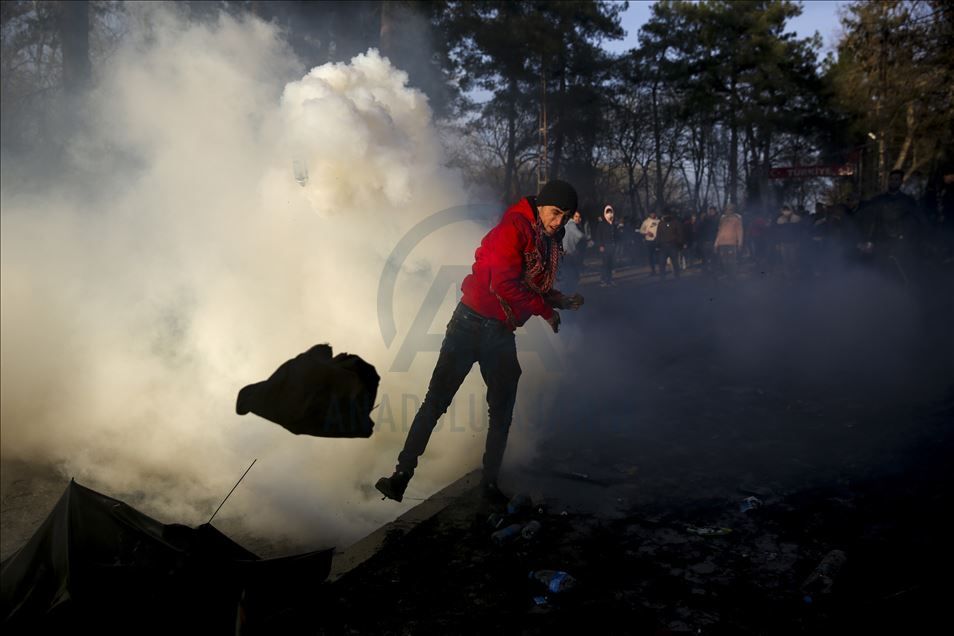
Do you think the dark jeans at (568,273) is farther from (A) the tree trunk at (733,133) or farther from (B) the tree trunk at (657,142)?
(B) the tree trunk at (657,142)

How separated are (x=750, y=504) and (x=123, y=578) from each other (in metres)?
3.09

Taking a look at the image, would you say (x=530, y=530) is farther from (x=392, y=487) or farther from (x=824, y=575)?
(x=824, y=575)

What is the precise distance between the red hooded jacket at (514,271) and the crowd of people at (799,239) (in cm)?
441

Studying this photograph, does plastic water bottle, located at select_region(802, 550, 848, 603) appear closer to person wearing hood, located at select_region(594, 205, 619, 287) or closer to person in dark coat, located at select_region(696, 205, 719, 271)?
person wearing hood, located at select_region(594, 205, 619, 287)

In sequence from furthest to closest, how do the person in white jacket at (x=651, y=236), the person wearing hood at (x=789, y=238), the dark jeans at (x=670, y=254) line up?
the person in white jacket at (x=651, y=236), the dark jeans at (x=670, y=254), the person wearing hood at (x=789, y=238)

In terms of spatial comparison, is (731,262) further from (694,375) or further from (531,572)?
(531,572)

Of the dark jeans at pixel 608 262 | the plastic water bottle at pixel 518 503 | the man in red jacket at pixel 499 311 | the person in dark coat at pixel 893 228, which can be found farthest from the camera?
the dark jeans at pixel 608 262

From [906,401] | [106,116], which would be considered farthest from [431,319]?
[106,116]

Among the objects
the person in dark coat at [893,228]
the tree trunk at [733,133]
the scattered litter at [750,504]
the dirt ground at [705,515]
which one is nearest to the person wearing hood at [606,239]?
the person in dark coat at [893,228]

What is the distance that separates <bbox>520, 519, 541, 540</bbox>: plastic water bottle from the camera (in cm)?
373

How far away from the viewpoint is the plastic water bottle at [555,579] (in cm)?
312

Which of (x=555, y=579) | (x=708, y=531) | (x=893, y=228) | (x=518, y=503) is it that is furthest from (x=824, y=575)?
(x=893, y=228)

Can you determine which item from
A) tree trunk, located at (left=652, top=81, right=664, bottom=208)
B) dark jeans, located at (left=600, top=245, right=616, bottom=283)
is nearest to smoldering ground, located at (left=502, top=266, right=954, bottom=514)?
dark jeans, located at (left=600, top=245, right=616, bottom=283)

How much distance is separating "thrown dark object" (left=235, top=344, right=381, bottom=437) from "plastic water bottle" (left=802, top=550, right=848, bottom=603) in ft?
6.54
